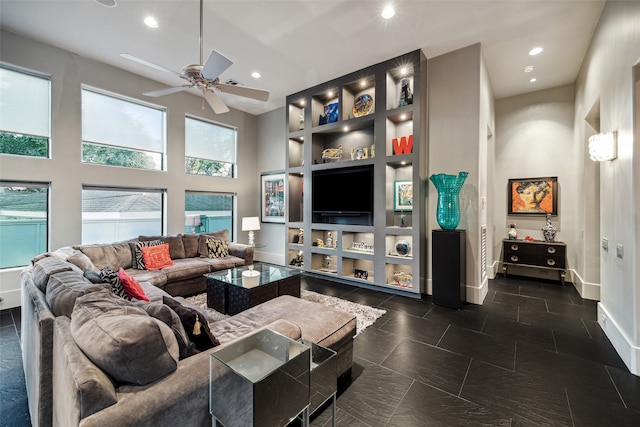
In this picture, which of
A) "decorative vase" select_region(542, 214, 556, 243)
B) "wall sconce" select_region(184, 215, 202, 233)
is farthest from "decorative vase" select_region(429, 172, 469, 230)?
"wall sconce" select_region(184, 215, 202, 233)

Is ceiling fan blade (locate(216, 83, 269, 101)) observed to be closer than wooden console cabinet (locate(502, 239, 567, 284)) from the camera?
Yes

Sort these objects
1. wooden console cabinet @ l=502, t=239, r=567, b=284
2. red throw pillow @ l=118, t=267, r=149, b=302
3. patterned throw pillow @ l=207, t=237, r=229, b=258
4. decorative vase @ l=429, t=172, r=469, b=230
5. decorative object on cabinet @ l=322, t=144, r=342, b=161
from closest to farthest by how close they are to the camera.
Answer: red throw pillow @ l=118, t=267, r=149, b=302, decorative vase @ l=429, t=172, r=469, b=230, wooden console cabinet @ l=502, t=239, r=567, b=284, patterned throw pillow @ l=207, t=237, r=229, b=258, decorative object on cabinet @ l=322, t=144, r=342, b=161

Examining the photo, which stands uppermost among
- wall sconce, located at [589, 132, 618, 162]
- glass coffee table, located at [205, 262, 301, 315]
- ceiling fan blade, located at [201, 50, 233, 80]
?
ceiling fan blade, located at [201, 50, 233, 80]

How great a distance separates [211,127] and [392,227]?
4507 millimetres

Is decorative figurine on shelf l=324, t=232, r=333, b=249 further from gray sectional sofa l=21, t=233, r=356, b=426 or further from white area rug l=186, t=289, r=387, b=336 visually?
gray sectional sofa l=21, t=233, r=356, b=426

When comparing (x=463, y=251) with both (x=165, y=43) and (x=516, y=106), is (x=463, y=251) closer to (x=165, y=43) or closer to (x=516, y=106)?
(x=516, y=106)

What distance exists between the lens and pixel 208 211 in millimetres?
5914

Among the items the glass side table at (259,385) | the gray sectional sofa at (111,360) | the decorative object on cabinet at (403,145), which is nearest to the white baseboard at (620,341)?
the gray sectional sofa at (111,360)

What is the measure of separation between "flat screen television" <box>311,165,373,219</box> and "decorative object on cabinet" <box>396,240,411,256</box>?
0.71 metres

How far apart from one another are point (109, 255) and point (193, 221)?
76.8 inches

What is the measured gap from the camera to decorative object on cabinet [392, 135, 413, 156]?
420 cm

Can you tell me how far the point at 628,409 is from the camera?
181cm

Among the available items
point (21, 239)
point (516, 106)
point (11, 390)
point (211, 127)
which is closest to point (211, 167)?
point (211, 127)

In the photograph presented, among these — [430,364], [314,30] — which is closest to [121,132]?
[314,30]
